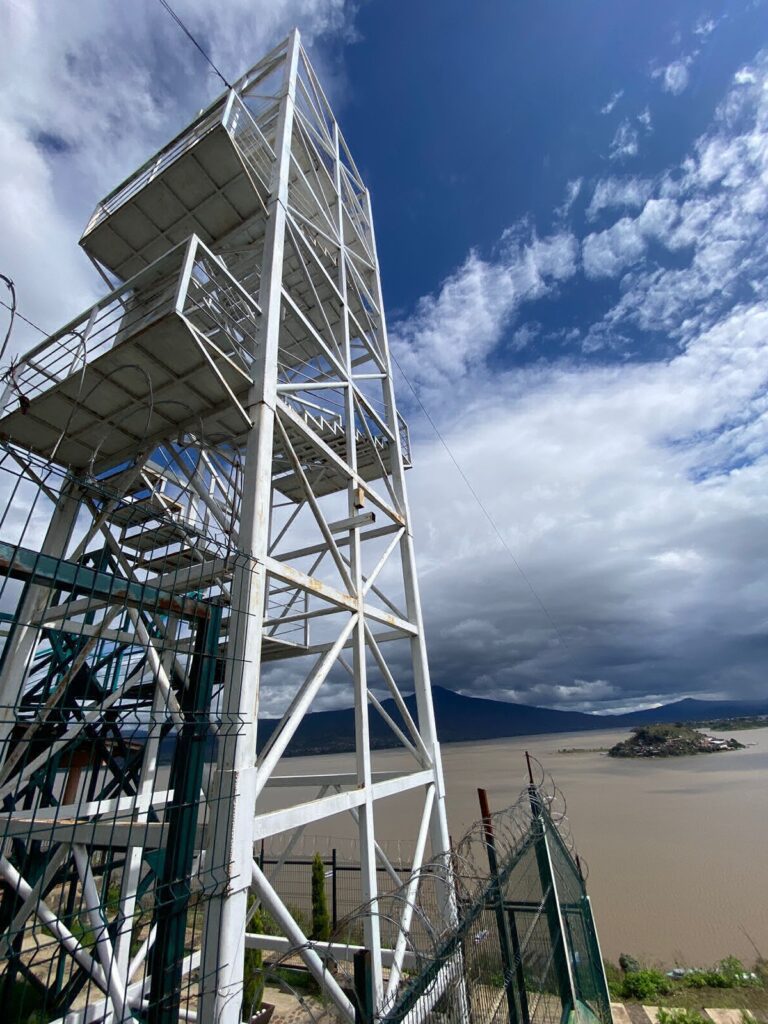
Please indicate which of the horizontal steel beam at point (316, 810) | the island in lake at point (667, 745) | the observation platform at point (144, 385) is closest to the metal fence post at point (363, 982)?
the horizontal steel beam at point (316, 810)

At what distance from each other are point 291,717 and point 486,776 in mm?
62625

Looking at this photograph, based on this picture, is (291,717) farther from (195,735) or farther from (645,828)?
(645,828)

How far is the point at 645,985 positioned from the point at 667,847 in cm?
2031

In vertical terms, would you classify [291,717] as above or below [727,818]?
above

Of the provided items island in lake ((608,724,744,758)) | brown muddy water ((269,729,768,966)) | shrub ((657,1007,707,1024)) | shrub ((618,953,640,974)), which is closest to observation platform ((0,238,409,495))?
shrub ((657,1007,707,1024))

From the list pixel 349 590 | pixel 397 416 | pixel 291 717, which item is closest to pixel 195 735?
pixel 291 717

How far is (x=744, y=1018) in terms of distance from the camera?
26.5 ft

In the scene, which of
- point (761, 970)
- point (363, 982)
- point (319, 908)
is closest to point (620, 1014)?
point (761, 970)

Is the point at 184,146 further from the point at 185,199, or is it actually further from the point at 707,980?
the point at 707,980

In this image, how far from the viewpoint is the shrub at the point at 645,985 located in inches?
406

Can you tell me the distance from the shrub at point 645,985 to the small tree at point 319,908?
667 centimetres

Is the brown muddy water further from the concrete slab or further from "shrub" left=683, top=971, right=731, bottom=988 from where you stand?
the concrete slab

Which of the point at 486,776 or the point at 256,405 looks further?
the point at 486,776

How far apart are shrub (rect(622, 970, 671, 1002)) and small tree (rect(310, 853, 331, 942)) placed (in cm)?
667
